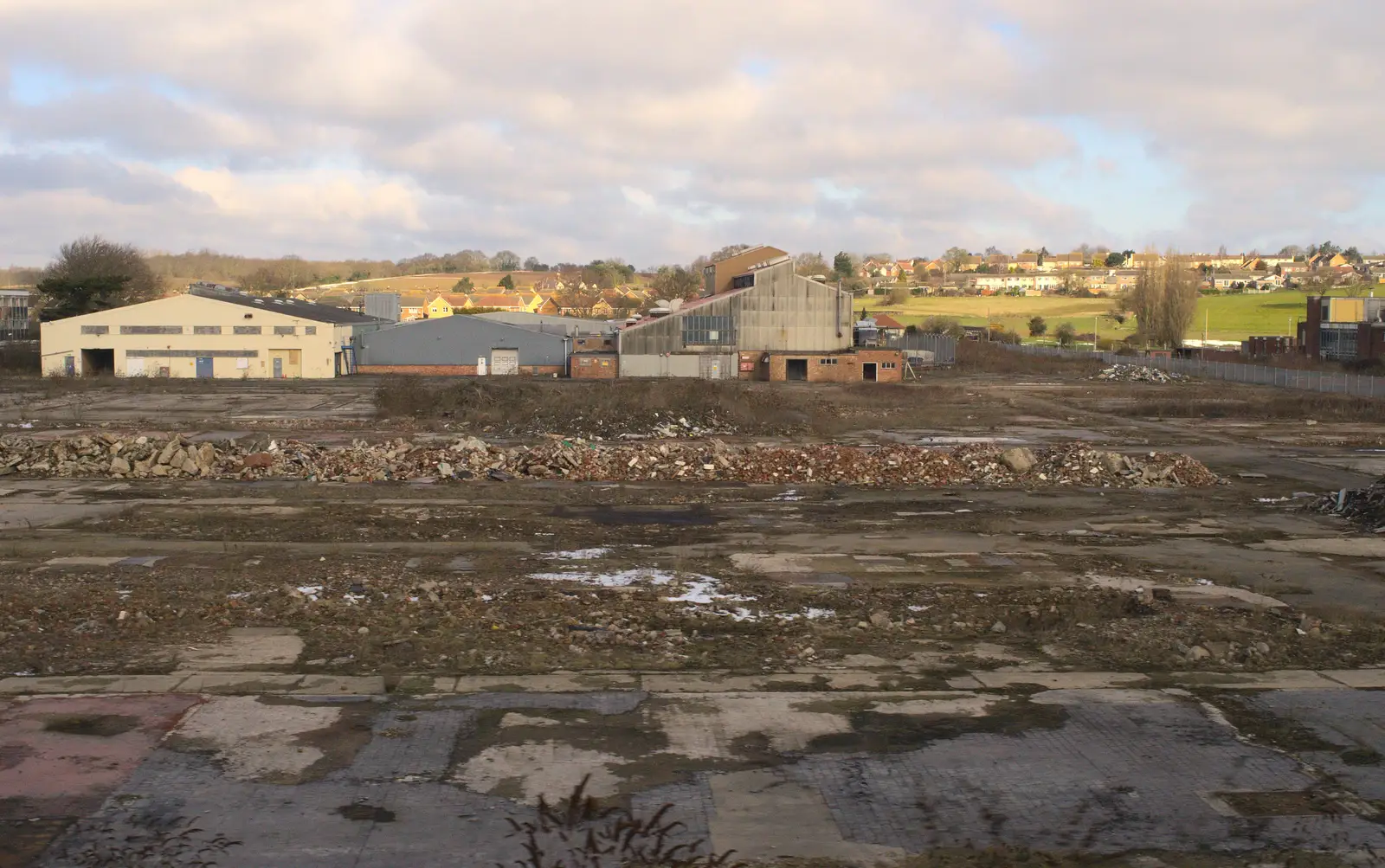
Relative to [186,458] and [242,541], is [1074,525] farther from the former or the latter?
[186,458]

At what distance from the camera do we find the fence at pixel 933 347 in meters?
92.1

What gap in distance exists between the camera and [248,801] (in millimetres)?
9109

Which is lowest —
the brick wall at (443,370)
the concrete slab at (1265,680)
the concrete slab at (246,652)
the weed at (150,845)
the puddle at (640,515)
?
the concrete slab at (1265,680)

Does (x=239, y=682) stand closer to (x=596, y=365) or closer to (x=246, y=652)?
(x=246, y=652)

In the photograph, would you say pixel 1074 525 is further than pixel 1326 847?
Yes

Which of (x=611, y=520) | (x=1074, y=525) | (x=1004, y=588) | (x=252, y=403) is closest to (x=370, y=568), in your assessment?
(x=611, y=520)

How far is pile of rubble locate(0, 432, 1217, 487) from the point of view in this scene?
2864 cm

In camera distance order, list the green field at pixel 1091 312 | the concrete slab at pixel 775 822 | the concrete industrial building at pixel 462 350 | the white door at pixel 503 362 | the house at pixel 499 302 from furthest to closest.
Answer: the house at pixel 499 302
the green field at pixel 1091 312
the white door at pixel 503 362
the concrete industrial building at pixel 462 350
the concrete slab at pixel 775 822

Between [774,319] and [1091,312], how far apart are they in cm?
9261

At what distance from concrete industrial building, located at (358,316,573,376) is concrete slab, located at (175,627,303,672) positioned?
63.3 meters

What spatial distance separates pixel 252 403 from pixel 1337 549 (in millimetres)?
46775

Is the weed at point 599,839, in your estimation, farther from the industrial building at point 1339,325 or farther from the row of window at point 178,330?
the industrial building at point 1339,325

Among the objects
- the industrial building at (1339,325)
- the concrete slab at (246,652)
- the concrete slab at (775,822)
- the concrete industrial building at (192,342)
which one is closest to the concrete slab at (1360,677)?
the concrete slab at (775,822)

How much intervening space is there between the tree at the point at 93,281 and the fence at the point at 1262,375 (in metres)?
78.6
